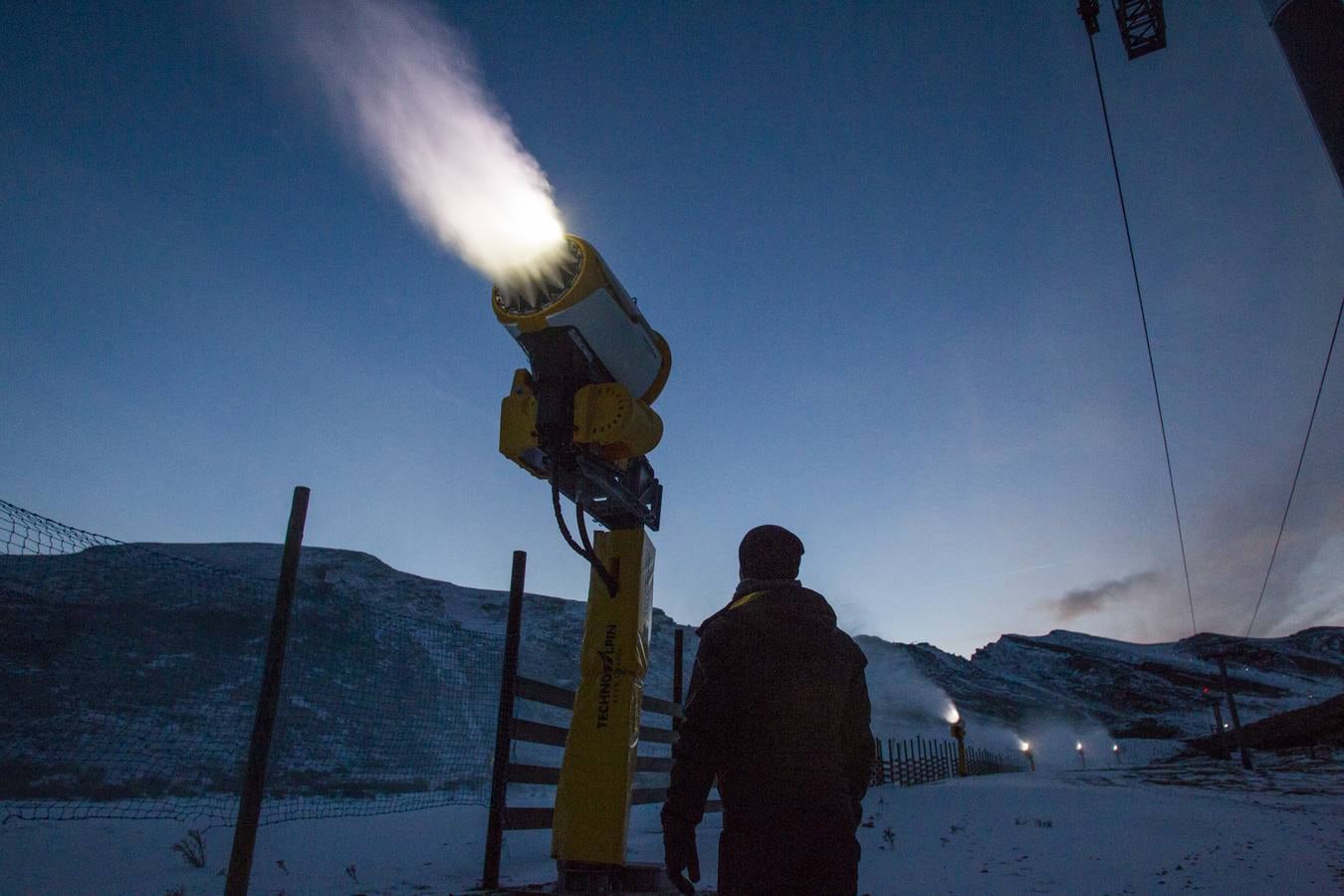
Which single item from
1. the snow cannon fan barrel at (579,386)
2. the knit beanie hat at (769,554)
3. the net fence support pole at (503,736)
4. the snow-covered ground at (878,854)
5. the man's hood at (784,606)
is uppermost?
the snow cannon fan barrel at (579,386)

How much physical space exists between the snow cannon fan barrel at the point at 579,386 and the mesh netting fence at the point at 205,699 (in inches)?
271

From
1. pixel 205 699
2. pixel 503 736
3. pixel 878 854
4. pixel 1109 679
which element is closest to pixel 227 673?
pixel 205 699

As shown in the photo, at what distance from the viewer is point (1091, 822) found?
9.20 m

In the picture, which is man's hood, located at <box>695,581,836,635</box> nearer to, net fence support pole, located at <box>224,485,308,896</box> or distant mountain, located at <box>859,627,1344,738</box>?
net fence support pole, located at <box>224,485,308,896</box>

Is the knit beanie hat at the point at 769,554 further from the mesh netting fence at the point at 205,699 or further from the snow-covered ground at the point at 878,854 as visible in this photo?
the mesh netting fence at the point at 205,699

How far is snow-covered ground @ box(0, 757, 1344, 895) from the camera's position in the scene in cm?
479

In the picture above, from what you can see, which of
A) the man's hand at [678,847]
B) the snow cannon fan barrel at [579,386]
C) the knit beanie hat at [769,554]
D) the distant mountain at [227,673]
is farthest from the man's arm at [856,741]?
the distant mountain at [227,673]

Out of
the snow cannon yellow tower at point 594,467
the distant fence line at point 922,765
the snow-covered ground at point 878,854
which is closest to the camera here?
the snow cannon yellow tower at point 594,467

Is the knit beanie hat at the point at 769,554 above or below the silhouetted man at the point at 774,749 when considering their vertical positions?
above

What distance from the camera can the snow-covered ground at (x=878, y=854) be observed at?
15.7 ft

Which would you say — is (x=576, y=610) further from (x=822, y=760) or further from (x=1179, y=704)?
(x=1179, y=704)

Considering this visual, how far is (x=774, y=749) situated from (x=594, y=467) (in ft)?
7.95

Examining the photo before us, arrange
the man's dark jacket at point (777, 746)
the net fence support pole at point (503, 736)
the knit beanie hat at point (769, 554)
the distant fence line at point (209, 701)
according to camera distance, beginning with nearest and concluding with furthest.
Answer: the man's dark jacket at point (777, 746), the knit beanie hat at point (769, 554), the net fence support pole at point (503, 736), the distant fence line at point (209, 701)

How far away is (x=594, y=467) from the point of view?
163 inches
